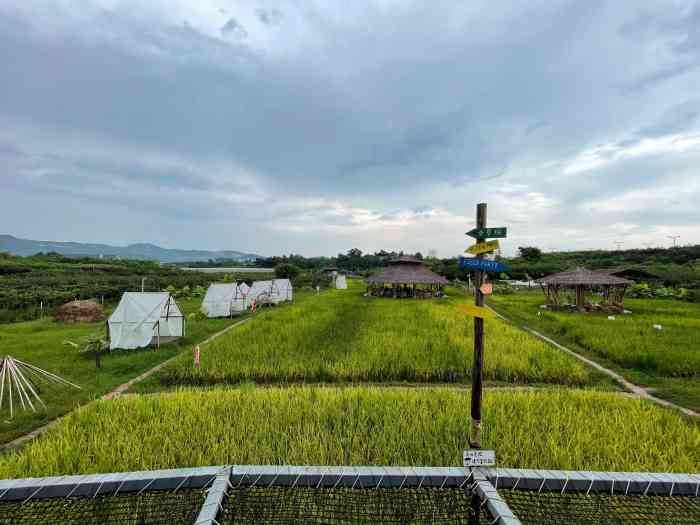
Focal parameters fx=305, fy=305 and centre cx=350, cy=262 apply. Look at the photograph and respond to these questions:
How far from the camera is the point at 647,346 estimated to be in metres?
8.79

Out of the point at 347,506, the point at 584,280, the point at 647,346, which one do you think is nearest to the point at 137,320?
the point at 347,506

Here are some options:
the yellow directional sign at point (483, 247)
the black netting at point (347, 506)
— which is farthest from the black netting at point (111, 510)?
the yellow directional sign at point (483, 247)

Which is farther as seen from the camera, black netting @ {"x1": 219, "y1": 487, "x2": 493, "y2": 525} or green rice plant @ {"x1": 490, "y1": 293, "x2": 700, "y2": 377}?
green rice plant @ {"x1": 490, "y1": 293, "x2": 700, "y2": 377}

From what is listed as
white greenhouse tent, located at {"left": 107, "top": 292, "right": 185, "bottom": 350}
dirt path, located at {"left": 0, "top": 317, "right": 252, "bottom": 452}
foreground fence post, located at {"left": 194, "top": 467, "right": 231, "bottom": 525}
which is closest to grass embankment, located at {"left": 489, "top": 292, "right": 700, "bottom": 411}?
foreground fence post, located at {"left": 194, "top": 467, "right": 231, "bottom": 525}

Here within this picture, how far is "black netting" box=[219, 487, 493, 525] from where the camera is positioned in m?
2.42

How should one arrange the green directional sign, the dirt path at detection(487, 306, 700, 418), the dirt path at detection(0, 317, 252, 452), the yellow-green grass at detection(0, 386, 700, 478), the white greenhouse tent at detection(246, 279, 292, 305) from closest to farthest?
the green directional sign < the yellow-green grass at detection(0, 386, 700, 478) < the dirt path at detection(0, 317, 252, 452) < the dirt path at detection(487, 306, 700, 418) < the white greenhouse tent at detection(246, 279, 292, 305)

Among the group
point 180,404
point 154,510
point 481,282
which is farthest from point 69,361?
point 481,282

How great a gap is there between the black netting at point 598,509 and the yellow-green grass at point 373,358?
4.58 metres

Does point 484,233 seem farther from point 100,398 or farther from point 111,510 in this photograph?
point 100,398

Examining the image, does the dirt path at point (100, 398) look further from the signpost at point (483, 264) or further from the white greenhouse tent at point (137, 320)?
the signpost at point (483, 264)

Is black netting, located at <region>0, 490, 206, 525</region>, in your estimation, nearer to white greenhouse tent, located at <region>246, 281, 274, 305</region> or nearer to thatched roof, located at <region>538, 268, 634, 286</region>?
white greenhouse tent, located at <region>246, 281, 274, 305</region>

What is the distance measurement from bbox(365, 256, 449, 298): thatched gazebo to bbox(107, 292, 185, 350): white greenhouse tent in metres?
16.7

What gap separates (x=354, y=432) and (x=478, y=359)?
2104 millimetres

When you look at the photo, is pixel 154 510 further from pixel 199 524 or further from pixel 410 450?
pixel 410 450
